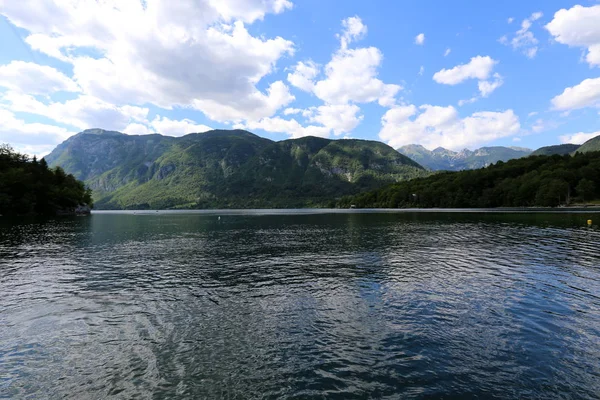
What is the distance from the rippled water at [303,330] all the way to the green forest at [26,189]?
163m

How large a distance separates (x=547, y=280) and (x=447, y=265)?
10009mm

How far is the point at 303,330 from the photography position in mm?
19109

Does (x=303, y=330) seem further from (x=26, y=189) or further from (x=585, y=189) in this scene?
(x=585, y=189)

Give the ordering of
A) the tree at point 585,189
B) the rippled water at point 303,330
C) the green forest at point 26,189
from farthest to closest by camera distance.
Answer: the tree at point 585,189 < the green forest at point 26,189 < the rippled water at point 303,330

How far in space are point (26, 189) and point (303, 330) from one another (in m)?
212

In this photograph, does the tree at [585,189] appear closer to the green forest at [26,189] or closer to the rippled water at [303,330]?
the rippled water at [303,330]

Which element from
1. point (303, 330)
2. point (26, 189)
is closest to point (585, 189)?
point (303, 330)

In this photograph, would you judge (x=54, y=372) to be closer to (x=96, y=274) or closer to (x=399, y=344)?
(x=399, y=344)

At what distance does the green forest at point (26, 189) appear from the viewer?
154m

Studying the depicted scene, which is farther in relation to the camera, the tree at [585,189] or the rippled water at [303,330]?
the tree at [585,189]

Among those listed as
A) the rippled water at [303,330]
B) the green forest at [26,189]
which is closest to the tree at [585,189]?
the rippled water at [303,330]

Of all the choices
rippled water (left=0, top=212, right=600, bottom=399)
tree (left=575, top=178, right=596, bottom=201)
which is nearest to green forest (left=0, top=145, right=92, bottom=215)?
rippled water (left=0, top=212, right=600, bottom=399)

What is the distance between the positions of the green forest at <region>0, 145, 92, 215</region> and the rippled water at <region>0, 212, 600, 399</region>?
16300 centimetres

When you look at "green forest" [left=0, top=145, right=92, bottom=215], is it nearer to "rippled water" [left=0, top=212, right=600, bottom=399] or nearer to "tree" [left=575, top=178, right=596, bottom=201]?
"rippled water" [left=0, top=212, right=600, bottom=399]
